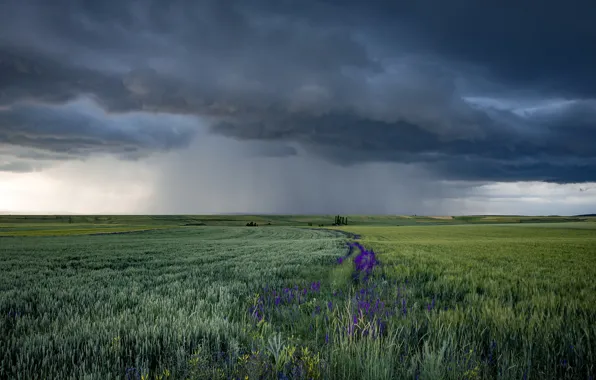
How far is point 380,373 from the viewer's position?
2.97m

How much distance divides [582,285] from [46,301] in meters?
14.0

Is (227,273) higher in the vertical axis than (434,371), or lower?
lower

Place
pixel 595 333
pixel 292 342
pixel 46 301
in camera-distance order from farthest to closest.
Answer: pixel 46 301 < pixel 595 333 < pixel 292 342

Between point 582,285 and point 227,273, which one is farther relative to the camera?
point 227,273

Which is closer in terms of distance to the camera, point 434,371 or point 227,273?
point 434,371

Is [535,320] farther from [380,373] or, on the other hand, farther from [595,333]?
[380,373]

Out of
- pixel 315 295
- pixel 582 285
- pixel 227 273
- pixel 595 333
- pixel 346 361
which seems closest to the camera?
pixel 346 361

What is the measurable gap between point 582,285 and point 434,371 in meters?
9.50

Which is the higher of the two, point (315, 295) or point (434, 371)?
point (434, 371)

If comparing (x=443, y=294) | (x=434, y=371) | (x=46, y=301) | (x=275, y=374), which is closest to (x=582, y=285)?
(x=443, y=294)

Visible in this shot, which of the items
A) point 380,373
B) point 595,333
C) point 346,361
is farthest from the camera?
point 595,333

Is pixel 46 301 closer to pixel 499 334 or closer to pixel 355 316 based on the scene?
pixel 355 316

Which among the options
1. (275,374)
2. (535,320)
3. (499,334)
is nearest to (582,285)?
(535,320)

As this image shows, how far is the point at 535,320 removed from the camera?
16.5 feet
